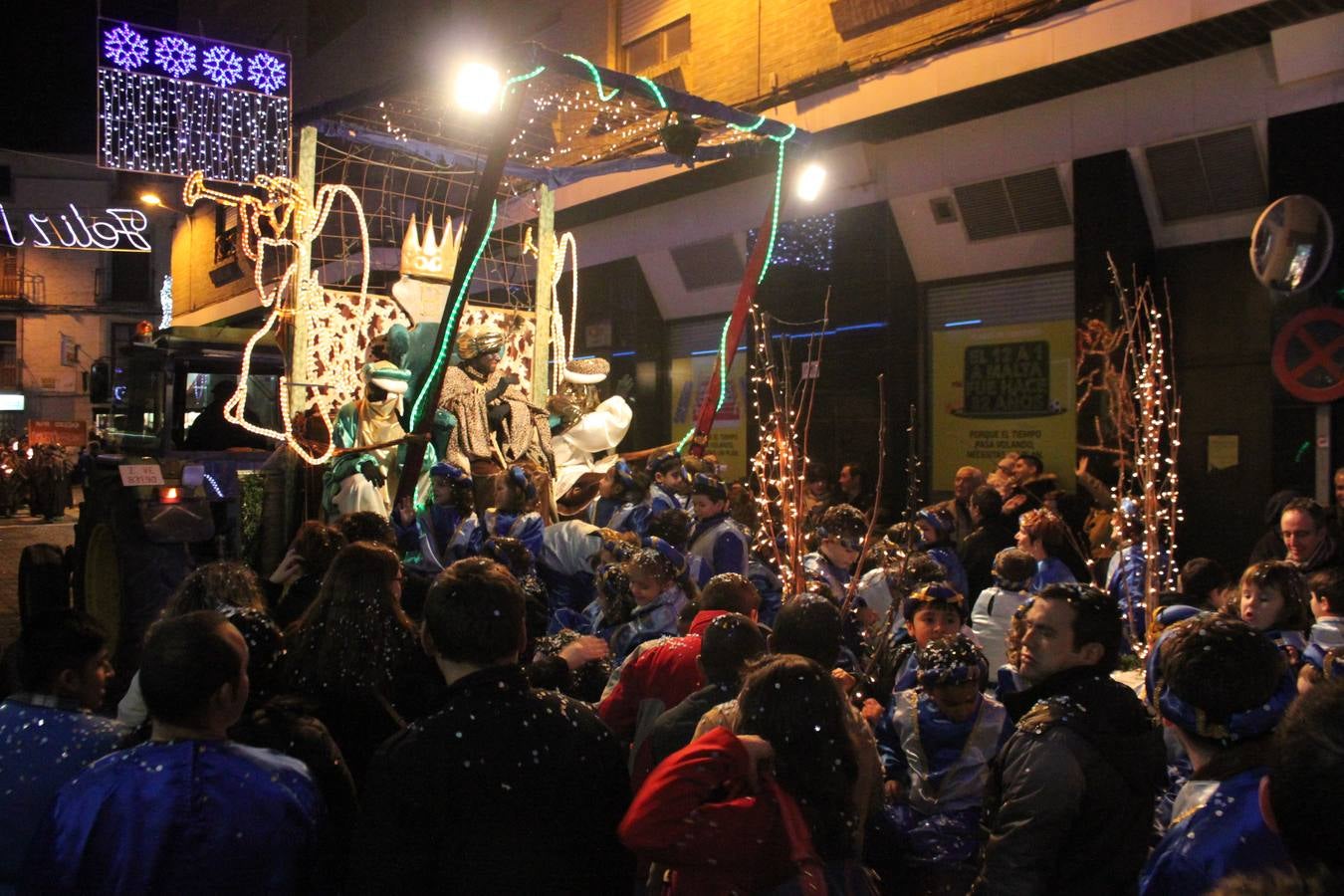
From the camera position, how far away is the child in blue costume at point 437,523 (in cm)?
648

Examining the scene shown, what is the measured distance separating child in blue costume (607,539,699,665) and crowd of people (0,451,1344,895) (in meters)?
0.36

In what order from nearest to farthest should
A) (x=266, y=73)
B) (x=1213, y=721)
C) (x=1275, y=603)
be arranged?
(x=1213, y=721), (x=1275, y=603), (x=266, y=73)

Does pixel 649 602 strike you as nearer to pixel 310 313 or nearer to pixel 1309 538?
pixel 1309 538

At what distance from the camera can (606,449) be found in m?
9.56

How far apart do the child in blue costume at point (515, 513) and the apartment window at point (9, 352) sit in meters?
36.9

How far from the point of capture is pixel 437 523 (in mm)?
6641

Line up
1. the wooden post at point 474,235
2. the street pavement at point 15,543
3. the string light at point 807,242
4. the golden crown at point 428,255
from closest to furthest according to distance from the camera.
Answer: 1. the wooden post at point 474,235
2. the golden crown at point 428,255
3. the street pavement at point 15,543
4. the string light at point 807,242

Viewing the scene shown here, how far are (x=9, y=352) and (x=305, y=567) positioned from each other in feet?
128

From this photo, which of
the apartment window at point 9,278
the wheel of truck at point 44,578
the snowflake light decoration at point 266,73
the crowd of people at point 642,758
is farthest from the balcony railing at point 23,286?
the crowd of people at point 642,758

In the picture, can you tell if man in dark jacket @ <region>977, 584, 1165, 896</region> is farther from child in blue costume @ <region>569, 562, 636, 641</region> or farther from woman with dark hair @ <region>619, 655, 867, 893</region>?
child in blue costume @ <region>569, 562, 636, 641</region>

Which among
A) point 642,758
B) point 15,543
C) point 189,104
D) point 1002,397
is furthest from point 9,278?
point 642,758

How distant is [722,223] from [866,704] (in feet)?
36.5

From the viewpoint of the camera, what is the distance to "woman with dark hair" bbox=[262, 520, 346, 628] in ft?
13.9

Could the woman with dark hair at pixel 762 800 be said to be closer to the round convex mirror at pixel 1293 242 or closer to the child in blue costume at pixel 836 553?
the child in blue costume at pixel 836 553
